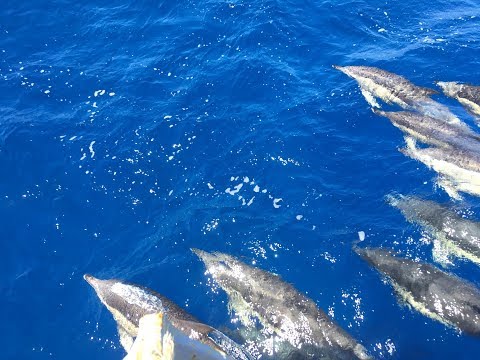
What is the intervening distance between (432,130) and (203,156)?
13396 mm

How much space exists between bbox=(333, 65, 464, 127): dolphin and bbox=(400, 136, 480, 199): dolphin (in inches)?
141

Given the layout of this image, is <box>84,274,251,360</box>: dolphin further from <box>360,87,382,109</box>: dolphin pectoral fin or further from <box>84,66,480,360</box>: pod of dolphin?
<box>360,87,382,109</box>: dolphin pectoral fin

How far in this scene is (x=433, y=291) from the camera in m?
18.6

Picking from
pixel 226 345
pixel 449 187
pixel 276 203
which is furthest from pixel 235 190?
pixel 449 187

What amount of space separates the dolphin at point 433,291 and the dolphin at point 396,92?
11.9 meters

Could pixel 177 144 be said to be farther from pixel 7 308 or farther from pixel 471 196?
pixel 471 196

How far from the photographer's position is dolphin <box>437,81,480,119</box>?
92.4 ft

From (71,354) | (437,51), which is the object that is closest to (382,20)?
(437,51)

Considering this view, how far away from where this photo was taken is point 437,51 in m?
32.8

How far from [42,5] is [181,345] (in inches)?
1427

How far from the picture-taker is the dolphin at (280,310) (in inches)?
671

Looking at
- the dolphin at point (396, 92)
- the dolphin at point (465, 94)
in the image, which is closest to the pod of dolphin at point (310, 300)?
the dolphin at point (396, 92)

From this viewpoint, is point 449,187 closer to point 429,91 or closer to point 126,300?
point 429,91

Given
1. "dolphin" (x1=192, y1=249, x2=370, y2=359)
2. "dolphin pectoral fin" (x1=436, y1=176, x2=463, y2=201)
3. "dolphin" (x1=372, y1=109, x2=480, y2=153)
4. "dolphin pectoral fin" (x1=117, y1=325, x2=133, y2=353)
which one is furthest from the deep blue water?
"dolphin" (x1=372, y1=109, x2=480, y2=153)
